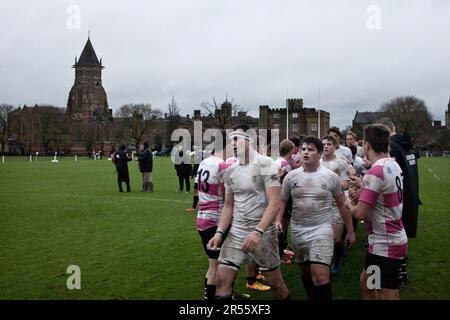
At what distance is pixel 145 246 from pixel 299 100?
337 ft

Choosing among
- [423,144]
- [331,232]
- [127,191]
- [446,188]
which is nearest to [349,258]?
[331,232]

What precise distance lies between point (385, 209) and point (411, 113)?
101 m

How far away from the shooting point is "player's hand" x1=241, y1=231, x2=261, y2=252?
4.57 meters

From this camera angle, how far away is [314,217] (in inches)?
198

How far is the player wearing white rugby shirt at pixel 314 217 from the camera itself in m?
4.82

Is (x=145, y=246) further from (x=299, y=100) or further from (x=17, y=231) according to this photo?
(x=299, y=100)

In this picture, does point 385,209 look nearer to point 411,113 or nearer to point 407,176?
point 407,176

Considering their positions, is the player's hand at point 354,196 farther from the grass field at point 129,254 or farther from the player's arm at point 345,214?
the grass field at point 129,254

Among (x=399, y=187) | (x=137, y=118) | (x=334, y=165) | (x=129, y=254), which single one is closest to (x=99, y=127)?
(x=137, y=118)

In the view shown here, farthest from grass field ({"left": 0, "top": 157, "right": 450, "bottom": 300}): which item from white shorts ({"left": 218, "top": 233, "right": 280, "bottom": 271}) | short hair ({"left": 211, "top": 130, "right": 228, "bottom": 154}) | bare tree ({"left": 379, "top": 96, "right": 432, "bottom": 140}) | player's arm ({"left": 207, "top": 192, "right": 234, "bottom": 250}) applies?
bare tree ({"left": 379, "top": 96, "right": 432, "bottom": 140})

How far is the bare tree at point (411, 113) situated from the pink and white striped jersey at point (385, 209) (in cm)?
9627

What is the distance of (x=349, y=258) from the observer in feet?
27.4

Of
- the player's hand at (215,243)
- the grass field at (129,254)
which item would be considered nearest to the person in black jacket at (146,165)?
the grass field at (129,254)
